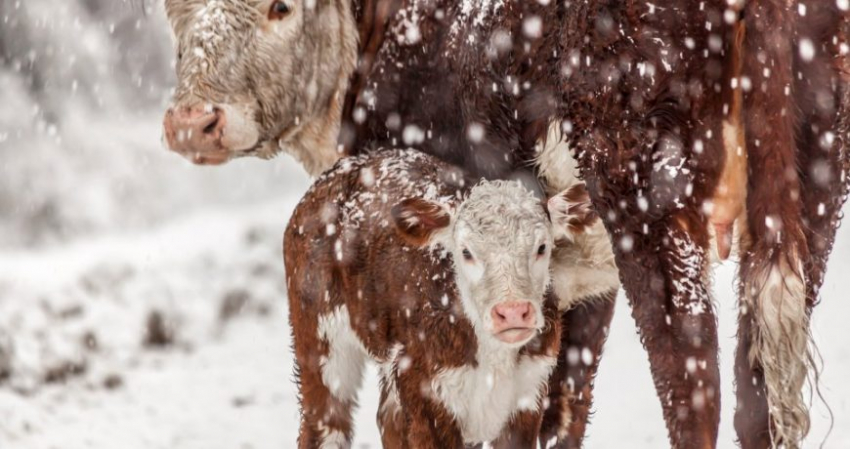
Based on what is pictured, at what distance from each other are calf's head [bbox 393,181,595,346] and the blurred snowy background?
254cm

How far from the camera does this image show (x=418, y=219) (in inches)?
184

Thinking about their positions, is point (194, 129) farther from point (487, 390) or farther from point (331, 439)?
point (487, 390)

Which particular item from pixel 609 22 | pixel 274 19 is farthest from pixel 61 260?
pixel 609 22

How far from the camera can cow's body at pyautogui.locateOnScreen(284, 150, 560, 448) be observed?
458 cm

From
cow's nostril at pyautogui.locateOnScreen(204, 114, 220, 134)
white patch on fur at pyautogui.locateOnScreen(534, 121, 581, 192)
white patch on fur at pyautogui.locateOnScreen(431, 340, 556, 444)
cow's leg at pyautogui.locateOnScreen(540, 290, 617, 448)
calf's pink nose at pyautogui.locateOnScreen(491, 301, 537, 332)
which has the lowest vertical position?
white patch on fur at pyautogui.locateOnScreen(431, 340, 556, 444)

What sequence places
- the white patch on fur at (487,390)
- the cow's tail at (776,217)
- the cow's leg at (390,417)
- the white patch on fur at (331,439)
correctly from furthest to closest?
the white patch on fur at (331,439)
the cow's leg at (390,417)
the white patch on fur at (487,390)
the cow's tail at (776,217)

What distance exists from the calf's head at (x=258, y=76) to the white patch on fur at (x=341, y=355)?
0.77 m

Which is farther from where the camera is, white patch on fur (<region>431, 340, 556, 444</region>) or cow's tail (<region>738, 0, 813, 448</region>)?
white patch on fur (<region>431, 340, 556, 444</region>)

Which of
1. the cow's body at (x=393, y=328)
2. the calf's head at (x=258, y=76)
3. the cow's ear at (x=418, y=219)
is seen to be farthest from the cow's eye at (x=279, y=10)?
the cow's ear at (x=418, y=219)

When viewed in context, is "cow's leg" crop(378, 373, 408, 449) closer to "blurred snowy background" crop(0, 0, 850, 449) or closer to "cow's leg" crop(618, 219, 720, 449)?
"cow's leg" crop(618, 219, 720, 449)

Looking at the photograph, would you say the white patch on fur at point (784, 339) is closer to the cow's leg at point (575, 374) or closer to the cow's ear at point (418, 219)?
the cow's ear at point (418, 219)

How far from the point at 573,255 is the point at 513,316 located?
2.93 feet

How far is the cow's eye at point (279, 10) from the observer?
17.1ft

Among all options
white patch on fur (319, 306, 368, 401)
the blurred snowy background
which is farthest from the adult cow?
the blurred snowy background
